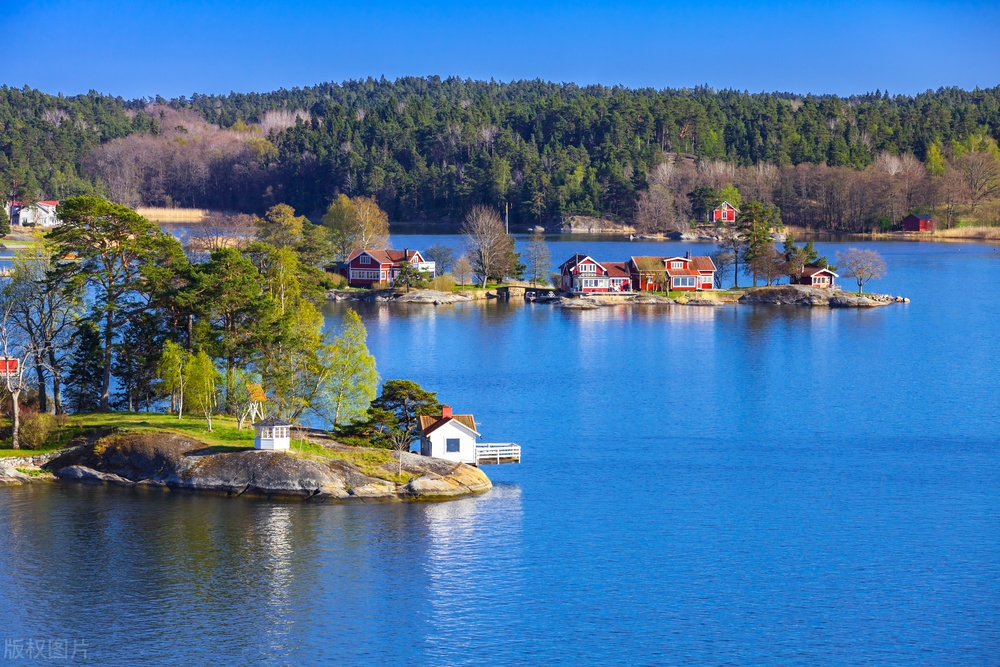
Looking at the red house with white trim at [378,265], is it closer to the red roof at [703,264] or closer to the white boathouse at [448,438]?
the red roof at [703,264]

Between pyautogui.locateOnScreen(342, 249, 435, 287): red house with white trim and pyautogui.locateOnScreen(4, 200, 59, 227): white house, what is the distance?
63.8 meters

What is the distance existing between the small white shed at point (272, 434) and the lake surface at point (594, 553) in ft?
7.15

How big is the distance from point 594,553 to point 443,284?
66268 mm

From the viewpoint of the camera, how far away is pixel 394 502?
36188 mm

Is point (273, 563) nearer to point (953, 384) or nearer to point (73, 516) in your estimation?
point (73, 516)

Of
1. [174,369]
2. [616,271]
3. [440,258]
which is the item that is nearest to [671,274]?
[616,271]

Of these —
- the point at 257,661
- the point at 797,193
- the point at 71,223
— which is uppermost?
the point at 797,193

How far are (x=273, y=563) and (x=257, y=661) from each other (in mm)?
5580

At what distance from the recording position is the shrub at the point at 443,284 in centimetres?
9681

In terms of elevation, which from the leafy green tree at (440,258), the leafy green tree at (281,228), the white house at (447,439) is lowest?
the white house at (447,439)

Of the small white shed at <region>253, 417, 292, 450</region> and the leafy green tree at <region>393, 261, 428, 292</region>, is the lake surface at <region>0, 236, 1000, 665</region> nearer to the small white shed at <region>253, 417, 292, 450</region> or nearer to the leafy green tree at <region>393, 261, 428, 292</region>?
the small white shed at <region>253, 417, 292, 450</region>

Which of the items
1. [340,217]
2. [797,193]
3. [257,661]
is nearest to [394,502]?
[257,661]

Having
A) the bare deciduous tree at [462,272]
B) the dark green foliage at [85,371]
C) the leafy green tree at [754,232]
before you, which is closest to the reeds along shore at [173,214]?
the bare deciduous tree at [462,272]

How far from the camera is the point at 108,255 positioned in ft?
147
